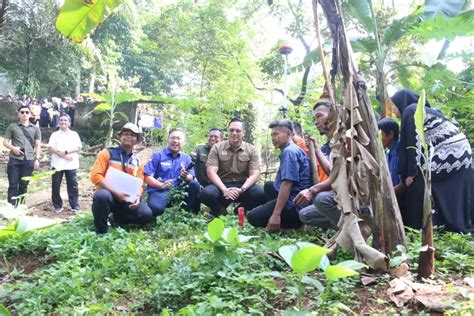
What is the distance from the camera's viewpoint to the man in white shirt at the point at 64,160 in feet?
19.3

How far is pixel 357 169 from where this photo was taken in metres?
2.49

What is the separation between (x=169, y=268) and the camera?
9.50 ft

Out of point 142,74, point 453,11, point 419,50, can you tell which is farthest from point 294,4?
point 142,74

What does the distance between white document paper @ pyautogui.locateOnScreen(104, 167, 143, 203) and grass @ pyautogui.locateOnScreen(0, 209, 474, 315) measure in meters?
0.53

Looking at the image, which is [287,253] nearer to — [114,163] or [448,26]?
[114,163]

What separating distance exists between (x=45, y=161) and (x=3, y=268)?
28.4 feet

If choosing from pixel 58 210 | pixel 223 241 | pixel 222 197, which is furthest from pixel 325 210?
pixel 58 210

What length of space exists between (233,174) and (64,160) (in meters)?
2.64

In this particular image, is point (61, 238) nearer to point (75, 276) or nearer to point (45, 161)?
point (75, 276)

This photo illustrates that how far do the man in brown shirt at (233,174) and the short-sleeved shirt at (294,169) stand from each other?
75cm

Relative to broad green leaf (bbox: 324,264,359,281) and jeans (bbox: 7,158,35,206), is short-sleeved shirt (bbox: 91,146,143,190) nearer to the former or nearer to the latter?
jeans (bbox: 7,158,35,206)

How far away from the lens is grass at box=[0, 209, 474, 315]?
2129 mm

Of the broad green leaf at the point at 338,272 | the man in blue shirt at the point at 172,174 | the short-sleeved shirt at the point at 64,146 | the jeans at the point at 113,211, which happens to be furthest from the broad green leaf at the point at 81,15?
the short-sleeved shirt at the point at 64,146

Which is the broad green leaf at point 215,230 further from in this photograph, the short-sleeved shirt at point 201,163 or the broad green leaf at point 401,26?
the broad green leaf at point 401,26
